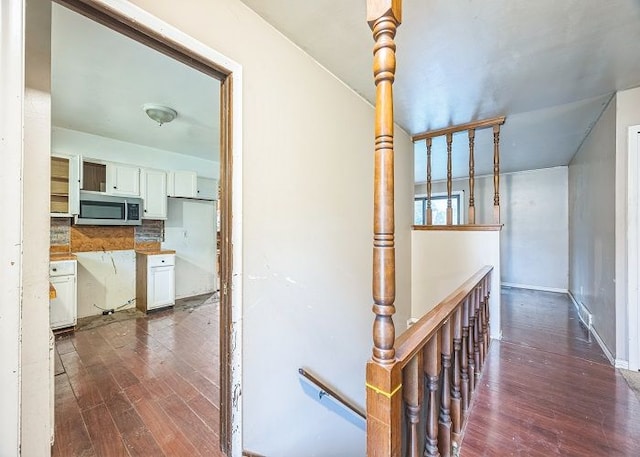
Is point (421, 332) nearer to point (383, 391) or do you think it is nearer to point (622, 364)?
point (383, 391)

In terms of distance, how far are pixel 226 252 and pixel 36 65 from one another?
956 mm

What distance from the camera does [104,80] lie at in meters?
2.22

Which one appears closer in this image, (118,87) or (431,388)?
(431,388)

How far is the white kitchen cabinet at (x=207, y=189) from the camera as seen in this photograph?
4.83 meters

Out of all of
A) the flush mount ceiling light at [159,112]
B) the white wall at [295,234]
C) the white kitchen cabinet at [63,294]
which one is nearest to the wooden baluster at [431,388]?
the white wall at [295,234]

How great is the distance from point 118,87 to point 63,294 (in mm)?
2438

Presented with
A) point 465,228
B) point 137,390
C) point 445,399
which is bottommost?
point 137,390

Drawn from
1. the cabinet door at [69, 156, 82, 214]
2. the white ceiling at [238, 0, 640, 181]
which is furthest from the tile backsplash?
→ the white ceiling at [238, 0, 640, 181]

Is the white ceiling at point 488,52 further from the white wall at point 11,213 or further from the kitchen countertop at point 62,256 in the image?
the kitchen countertop at point 62,256

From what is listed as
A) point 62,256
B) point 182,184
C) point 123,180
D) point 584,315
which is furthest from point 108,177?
point 584,315

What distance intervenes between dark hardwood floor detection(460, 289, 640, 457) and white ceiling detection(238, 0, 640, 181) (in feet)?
7.73

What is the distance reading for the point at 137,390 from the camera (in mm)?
2141

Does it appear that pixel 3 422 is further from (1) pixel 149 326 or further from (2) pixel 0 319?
(1) pixel 149 326

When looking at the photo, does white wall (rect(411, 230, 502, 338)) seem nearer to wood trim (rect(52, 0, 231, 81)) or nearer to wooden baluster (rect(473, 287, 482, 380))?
wooden baluster (rect(473, 287, 482, 380))
